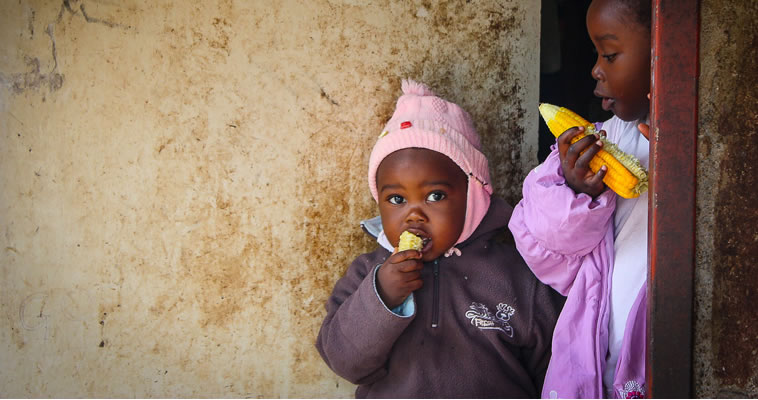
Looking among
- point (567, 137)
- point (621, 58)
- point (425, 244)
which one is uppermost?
point (621, 58)

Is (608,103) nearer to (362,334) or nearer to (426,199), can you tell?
(426,199)

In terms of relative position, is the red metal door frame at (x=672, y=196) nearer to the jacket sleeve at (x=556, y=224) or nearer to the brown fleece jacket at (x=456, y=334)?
the jacket sleeve at (x=556, y=224)

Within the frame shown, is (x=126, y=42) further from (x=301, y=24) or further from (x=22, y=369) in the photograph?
(x=22, y=369)

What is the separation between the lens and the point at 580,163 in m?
1.93

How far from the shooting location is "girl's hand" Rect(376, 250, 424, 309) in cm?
217

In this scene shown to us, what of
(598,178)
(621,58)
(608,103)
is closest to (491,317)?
(598,178)

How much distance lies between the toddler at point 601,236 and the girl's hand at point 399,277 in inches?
14.9

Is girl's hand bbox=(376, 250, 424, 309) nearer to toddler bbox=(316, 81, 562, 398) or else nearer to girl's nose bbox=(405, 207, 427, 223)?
toddler bbox=(316, 81, 562, 398)

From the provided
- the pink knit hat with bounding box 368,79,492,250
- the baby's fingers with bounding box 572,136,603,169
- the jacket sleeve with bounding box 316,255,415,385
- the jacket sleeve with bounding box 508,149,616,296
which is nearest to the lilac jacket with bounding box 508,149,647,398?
the jacket sleeve with bounding box 508,149,616,296

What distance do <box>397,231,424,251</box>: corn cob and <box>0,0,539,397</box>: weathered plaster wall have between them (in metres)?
0.61

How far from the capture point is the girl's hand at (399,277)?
2174mm

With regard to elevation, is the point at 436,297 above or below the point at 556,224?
below

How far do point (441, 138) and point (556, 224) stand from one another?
55cm

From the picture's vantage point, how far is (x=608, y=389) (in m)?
2.03
